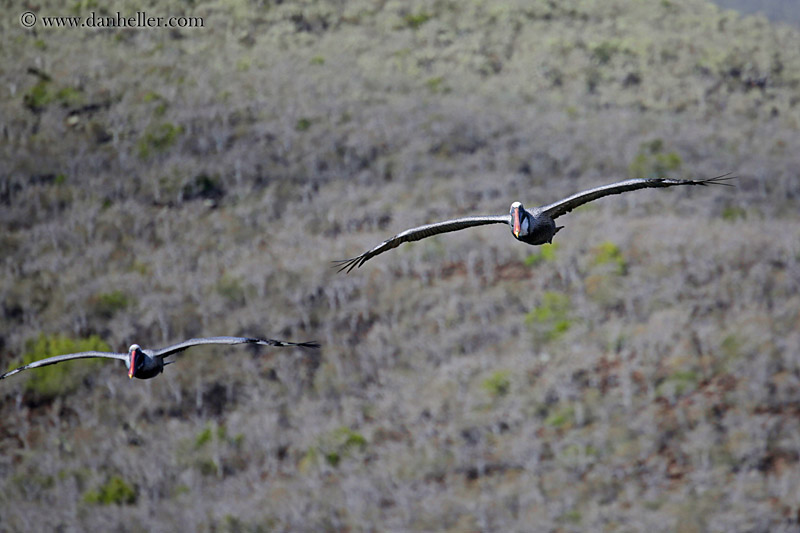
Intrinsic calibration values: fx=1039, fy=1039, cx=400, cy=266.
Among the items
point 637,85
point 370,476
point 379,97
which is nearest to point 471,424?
point 370,476

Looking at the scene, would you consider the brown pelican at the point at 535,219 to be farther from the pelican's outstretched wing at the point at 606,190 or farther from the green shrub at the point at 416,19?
the green shrub at the point at 416,19

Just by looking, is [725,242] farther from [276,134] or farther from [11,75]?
[11,75]

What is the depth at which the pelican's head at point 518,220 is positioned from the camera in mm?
9648

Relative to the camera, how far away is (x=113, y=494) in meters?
26.7

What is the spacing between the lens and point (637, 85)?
2185 inches

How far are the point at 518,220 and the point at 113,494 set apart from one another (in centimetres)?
2000

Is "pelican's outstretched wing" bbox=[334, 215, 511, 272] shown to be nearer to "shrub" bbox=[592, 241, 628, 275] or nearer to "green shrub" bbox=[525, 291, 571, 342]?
"green shrub" bbox=[525, 291, 571, 342]

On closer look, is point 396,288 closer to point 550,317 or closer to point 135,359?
point 550,317

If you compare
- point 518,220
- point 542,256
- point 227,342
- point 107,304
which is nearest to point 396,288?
point 542,256

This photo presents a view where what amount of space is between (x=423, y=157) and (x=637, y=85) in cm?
1645

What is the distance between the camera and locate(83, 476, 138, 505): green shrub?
87.2 ft

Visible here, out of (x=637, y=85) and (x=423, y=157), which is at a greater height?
(x=637, y=85)

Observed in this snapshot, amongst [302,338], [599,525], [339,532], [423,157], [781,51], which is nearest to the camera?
[599,525]

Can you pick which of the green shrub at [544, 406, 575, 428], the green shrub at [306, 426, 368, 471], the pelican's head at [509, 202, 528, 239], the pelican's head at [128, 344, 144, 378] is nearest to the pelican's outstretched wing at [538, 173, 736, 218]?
the pelican's head at [509, 202, 528, 239]
